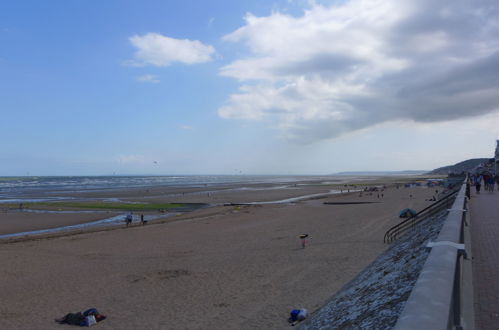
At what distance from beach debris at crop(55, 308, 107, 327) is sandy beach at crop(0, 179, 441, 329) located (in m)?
0.20

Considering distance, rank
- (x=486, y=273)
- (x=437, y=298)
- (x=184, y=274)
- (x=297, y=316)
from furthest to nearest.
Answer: (x=184, y=274)
(x=297, y=316)
(x=486, y=273)
(x=437, y=298)

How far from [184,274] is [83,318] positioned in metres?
4.80

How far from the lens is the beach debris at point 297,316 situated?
929 cm

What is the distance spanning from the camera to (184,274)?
14359mm

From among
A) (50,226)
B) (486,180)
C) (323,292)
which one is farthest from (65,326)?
(486,180)

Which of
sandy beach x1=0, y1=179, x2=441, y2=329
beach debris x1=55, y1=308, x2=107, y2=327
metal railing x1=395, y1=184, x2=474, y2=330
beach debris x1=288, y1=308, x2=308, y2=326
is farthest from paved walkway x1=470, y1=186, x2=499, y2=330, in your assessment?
beach debris x1=55, y1=308, x2=107, y2=327

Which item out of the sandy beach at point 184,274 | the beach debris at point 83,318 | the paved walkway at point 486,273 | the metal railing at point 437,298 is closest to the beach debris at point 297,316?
the sandy beach at point 184,274

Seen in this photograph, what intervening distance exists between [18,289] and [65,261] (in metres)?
4.07

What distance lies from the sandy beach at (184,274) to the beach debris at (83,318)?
0.65ft

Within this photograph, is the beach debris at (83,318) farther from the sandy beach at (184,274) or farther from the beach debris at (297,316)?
the beach debris at (297,316)

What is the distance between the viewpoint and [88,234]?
80.5ft

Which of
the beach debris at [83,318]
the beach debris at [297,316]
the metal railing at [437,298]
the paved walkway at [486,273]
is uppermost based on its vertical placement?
the metal railing at [437,298]

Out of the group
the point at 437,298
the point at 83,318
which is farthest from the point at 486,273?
the point at 83,318

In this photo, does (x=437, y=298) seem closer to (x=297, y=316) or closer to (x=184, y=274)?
(x=297, y=316)
